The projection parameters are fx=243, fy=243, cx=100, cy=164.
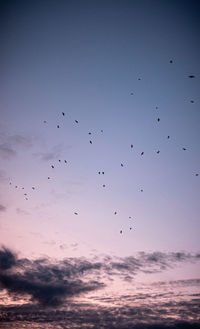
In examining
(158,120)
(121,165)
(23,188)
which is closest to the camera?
(158,120)

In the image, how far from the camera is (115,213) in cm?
3294

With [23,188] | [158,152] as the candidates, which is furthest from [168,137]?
[23,188]

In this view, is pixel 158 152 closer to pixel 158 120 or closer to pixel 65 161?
pixel 158 120

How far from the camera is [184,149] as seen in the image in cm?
2922

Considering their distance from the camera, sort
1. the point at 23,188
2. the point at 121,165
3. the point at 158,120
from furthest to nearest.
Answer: the point at 23,188 → the point at 121,165 → the point at 158,120

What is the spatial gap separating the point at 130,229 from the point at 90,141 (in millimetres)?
13504

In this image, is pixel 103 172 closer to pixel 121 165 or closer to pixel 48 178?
pixel 121 165

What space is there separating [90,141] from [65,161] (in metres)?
4.33

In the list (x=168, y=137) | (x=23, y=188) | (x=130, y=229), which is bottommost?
(x=130, y=229)

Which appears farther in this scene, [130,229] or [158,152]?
[130,229]

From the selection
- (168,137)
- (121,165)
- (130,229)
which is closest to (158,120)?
(168,137)

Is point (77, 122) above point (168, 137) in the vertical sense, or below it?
above

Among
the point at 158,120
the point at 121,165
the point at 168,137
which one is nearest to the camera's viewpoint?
the point at 158,120

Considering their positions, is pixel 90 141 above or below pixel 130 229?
above
